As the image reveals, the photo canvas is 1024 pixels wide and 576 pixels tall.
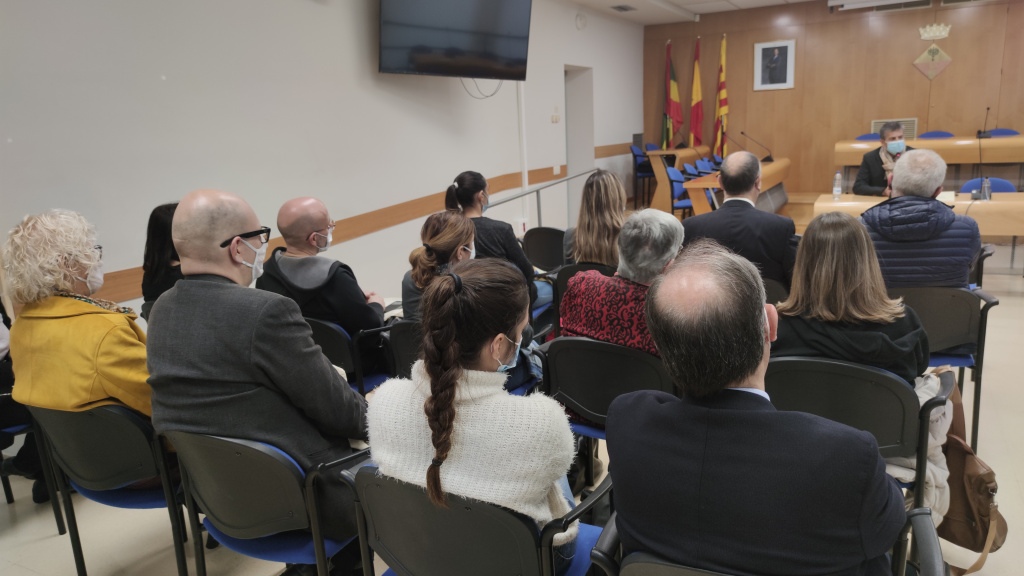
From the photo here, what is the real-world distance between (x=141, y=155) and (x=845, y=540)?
358 centimetres

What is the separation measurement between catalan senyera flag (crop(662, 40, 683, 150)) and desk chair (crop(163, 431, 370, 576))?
974 cm

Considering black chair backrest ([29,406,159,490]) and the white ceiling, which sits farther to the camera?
the white ceiling

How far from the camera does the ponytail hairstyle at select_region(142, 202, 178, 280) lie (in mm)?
2459

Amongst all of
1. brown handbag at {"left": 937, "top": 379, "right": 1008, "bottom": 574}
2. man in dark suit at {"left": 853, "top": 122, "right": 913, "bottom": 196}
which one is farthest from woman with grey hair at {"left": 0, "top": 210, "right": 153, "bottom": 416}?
man in dark suit at {"left": 853, "top": 122, "right": 913, "bottom": 196}

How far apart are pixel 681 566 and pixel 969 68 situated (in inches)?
414

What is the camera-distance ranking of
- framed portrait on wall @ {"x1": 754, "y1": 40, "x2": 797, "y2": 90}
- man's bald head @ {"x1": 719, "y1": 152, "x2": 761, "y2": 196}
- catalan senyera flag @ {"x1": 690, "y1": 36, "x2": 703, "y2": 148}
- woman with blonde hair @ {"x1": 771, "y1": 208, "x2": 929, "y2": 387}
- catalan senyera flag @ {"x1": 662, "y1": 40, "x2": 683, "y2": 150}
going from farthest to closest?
catalan senyera flag @ {"x1": 662, "y1": 40, "x2": 683, "y2": 150} → catalan senyera flag @ {"x1": 690, "y1": 36, "x2": 703, "y2": 148} → framed portrait on wall @ {"x1": 754, "y1": 40, "x2": 797, "y2": 90} → man's bald head @ {"x1": 719, "y1": 152, "x2": 761, "y2": 196} → woman with blonde hair @ {"x1": 771, "y1": 208, "x2": 929, "y2": 387}

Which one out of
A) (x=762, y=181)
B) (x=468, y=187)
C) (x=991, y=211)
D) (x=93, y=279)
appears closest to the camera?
(x=93, y=279)

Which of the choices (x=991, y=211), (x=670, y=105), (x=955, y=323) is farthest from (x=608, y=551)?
(x=670, y=105)

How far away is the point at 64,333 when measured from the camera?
1.75 metres

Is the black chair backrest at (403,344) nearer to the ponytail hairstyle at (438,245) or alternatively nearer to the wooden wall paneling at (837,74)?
the ponytail hairstyle at (438,245)

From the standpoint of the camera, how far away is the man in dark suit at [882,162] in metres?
5.00

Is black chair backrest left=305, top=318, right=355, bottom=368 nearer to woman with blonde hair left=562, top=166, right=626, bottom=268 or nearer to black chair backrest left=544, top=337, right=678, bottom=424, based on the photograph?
black chair backrest left=544, top=337, right=678, bottom=424

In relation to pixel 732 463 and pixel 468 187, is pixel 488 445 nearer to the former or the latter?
pixel 732 463

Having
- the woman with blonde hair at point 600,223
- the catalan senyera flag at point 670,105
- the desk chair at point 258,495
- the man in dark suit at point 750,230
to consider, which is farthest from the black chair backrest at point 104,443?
the catalan senyera flag at point 670,105
